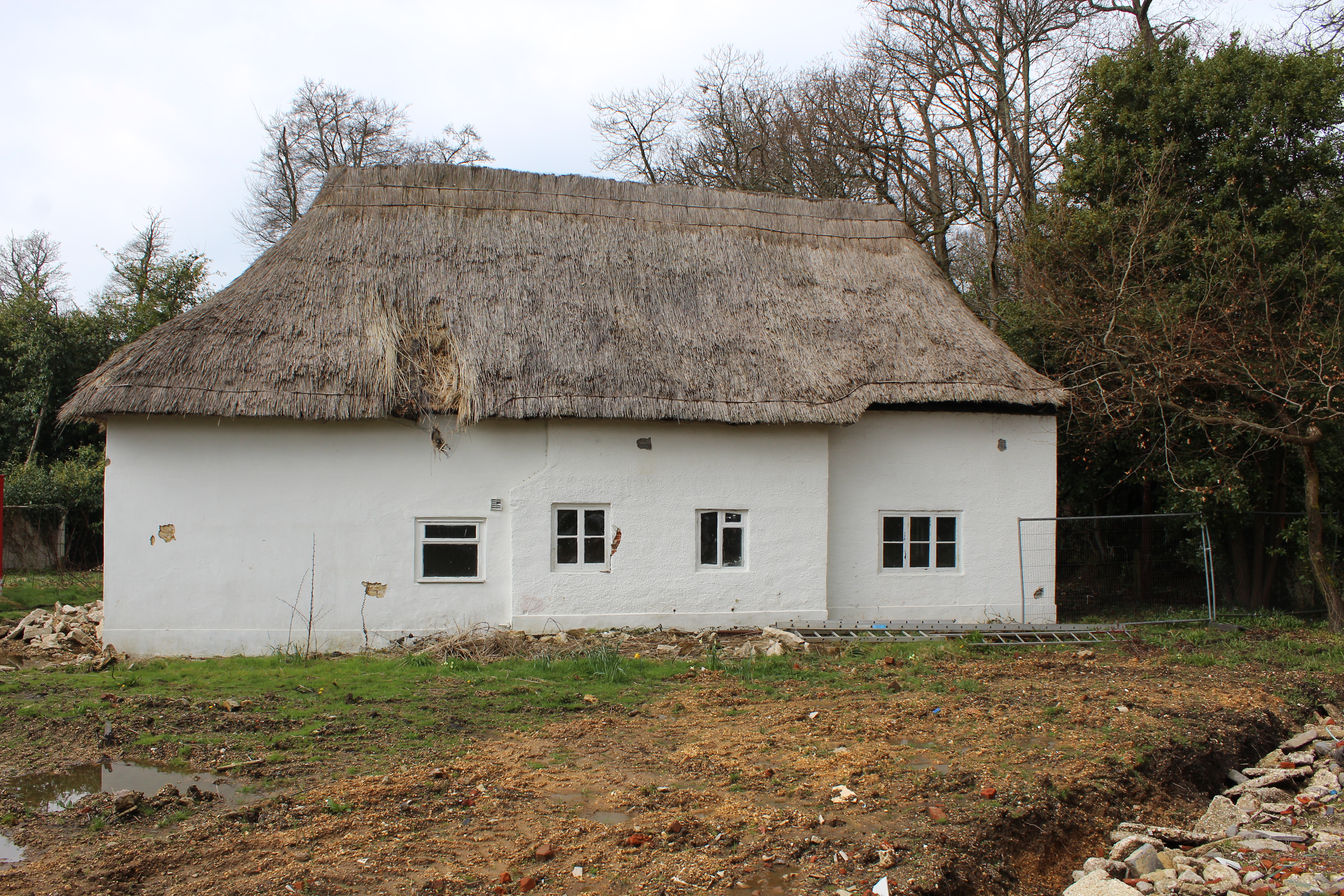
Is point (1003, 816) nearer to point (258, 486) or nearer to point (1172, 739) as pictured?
point (1172, 739)

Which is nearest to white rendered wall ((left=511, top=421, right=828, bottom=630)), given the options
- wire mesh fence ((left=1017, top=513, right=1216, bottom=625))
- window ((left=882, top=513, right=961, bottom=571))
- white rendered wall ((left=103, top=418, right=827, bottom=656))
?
white rendered wall ((left=103, top=418, right=827, bottom=656))

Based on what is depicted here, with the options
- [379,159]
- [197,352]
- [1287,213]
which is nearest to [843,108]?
[1287,213]

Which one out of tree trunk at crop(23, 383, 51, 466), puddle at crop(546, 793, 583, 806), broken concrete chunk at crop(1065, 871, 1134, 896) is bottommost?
broken concrete chunk at crop(1065, 871, 1134, 896)

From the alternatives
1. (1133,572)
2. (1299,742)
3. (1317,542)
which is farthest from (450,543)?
(1317,542)

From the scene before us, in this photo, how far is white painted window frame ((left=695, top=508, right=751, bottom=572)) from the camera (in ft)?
36.6

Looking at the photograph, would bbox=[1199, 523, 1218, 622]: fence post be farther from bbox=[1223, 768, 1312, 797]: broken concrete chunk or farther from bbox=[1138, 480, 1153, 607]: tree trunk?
bbox=[1223, 768, 1312, 797]: broken concrete chunk

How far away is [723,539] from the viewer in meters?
11.3

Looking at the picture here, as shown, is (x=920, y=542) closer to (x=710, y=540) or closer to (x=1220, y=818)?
(x=710, y=540)

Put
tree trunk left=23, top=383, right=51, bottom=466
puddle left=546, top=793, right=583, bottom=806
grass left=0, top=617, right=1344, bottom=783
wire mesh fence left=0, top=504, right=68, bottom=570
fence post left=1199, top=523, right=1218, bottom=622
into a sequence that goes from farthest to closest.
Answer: tree trunk left=23, top=383, right=51, bottom=466
wire mesh fence left=0, top=504, right=68, bottom=570
fence post left=1199, top=523, right=1218, bottom=622
grass left=0, top=617, right=1344, bottom=783
puddle left=546, top=793, right=583, bottom=806

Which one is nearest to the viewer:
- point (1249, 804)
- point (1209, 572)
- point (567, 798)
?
point (567, 798)

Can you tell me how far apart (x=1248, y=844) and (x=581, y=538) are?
24.5 feet

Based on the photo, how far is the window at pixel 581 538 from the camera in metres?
10.9

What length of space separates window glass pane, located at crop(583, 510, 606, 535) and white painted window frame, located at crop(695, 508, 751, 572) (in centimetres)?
116

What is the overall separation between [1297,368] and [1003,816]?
29.6 ft
